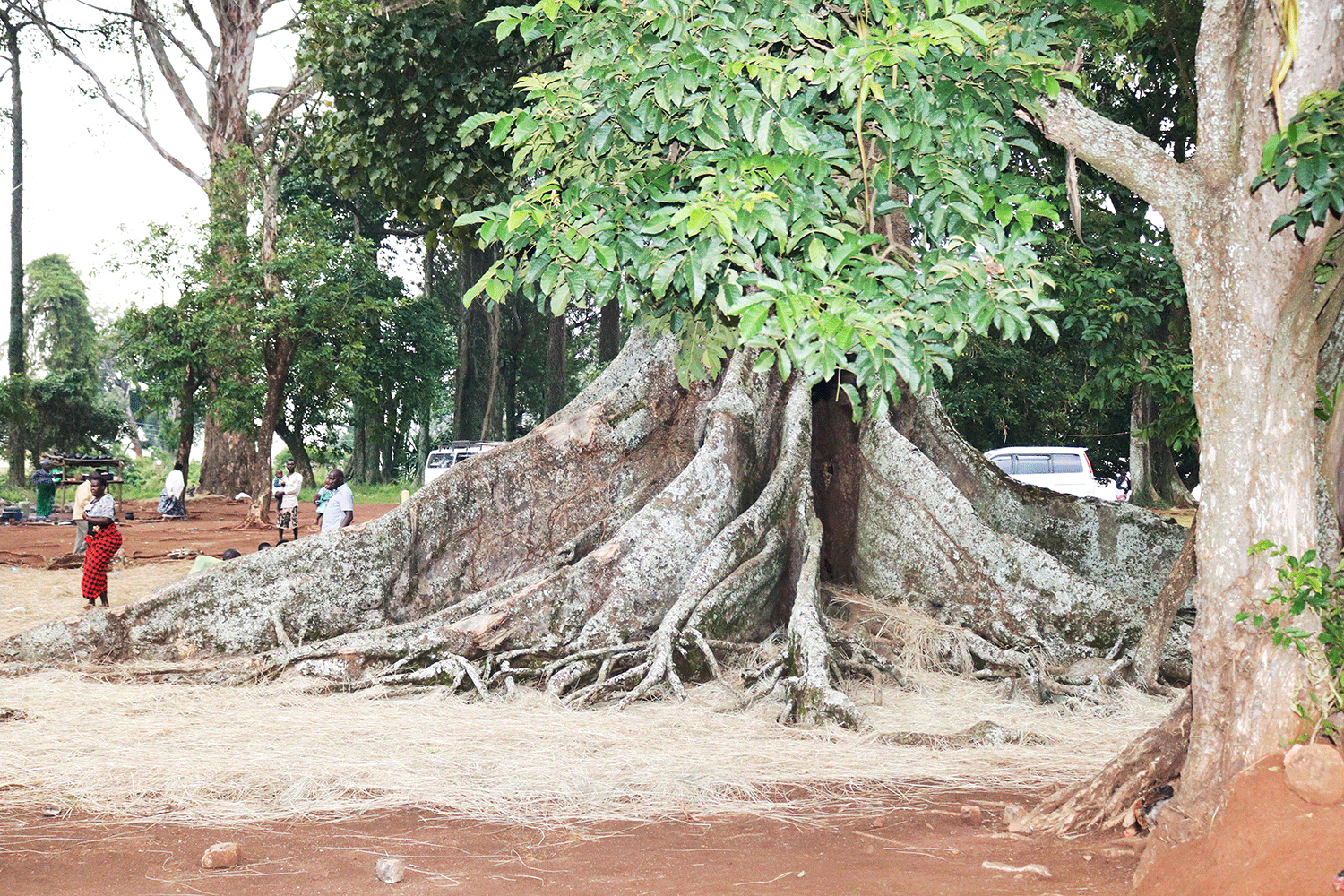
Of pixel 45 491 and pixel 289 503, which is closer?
pixel 289 503

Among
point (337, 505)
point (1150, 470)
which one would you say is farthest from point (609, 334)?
point (337, 505)

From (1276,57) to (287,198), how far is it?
33354 mm

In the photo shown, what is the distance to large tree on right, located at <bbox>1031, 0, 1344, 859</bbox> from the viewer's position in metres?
3.54

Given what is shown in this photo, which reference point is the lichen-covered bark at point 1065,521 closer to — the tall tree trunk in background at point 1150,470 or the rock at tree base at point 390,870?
the rock at tree base at point 390,870

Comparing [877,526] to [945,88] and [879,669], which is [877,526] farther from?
[945,88]

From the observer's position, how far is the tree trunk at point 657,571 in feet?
22.0

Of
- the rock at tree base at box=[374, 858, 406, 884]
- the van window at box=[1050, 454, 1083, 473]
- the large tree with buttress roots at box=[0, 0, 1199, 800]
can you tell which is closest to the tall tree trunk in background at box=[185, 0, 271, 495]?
the large tree with buttress roots at box=[0, 0, 1199, 800]

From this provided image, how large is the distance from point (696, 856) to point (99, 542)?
784cm

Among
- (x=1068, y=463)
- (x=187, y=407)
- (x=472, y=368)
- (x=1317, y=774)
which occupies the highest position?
(x=472, y=368)

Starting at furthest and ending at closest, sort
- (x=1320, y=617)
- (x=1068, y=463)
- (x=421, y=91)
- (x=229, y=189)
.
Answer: (x=229, y=189) < (x=1068, y=463) < (x=421, y=91) < (x=1320, y=617)

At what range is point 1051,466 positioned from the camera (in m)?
21.0

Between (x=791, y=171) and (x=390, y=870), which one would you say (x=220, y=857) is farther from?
(x=791, y=171)

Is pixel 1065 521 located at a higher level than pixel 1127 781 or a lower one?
higher

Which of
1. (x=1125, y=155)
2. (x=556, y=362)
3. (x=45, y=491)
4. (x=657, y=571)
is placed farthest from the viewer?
(x=556, y=362)
